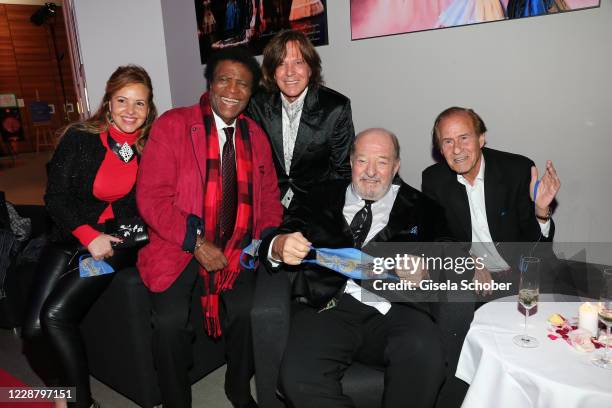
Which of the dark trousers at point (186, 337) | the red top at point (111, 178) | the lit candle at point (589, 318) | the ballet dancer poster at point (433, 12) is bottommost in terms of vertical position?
the dark trousers at point (186, 337)

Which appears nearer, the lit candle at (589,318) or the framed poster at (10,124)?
the lit candle at (589,318)

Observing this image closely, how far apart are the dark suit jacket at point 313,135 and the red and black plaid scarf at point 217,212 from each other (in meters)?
0.44

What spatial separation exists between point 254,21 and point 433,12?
68.6 inches

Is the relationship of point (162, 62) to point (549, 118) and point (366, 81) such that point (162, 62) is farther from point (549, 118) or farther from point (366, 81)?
point (549, 118)

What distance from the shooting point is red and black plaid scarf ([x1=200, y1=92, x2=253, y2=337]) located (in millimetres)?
2363

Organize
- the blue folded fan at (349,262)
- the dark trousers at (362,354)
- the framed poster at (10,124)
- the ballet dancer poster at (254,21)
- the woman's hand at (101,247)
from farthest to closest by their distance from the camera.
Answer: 1. the framed poster at (10,124)
2. the ballet dancer poster at (254,21)
3. the woman's hand at (101,247)
4. the blue folded fan at (349,262)
5. the dark trousers at (362,354)

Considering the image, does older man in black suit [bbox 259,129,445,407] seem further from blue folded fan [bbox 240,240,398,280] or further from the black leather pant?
the black leather pant

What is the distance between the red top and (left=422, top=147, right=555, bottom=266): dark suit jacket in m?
1.89

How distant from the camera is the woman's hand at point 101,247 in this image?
7.87 ft

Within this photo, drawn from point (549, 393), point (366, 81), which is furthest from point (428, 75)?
point (549, 393)

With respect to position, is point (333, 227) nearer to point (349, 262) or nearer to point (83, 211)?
point (349, 262)

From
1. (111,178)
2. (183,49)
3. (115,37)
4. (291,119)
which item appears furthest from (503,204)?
(115,37)

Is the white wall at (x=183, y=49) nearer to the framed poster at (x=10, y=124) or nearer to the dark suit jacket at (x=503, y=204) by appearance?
the dark suit jacket at (x=503, y=204)

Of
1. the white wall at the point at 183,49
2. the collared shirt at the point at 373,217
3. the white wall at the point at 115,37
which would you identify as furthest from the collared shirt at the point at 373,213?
the white wall at the point at 115,37
